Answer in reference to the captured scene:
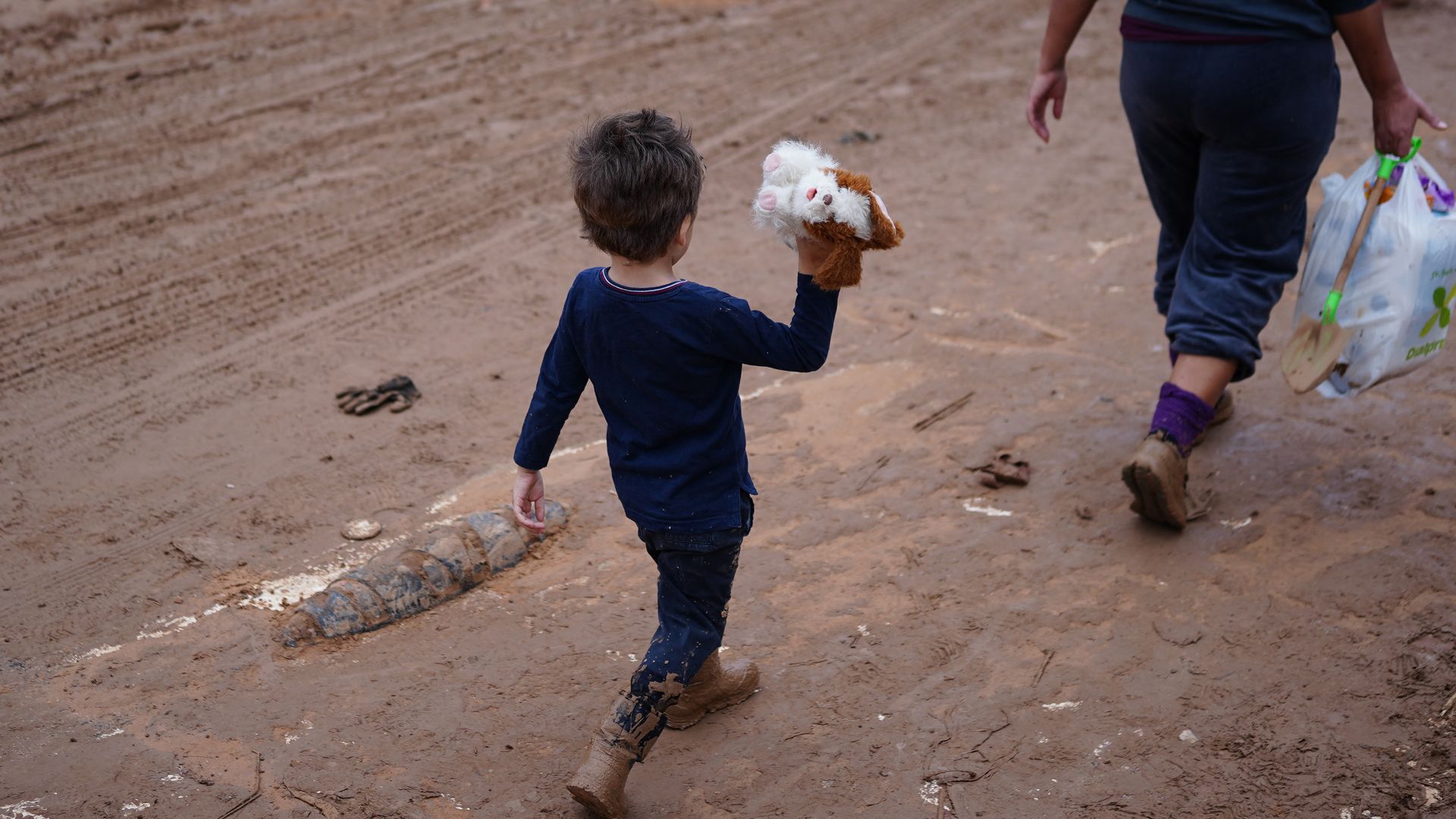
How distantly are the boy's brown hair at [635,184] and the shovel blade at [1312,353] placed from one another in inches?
83.9

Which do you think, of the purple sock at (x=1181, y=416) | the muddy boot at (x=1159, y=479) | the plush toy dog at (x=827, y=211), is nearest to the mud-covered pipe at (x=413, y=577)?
the plush toy dog at (x=827, y=211)

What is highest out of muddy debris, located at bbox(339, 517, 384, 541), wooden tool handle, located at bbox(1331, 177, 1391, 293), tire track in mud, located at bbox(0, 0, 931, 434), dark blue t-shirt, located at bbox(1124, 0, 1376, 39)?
dark blue t-shirt, located at bbox(1124, 0, 1376, 39)

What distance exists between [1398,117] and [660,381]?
2330 millimetres

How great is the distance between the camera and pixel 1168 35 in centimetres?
326

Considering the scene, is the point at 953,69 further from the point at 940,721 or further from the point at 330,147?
the point at 940,721

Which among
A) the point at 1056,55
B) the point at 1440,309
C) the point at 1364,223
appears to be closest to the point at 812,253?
the point at 1056,55

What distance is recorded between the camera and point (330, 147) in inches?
252

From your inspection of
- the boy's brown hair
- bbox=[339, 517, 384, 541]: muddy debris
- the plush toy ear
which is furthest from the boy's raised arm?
bbox=[339, 517, 384, 541]: muddy debris

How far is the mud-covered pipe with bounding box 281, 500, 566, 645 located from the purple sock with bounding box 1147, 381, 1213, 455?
1874 millimetres

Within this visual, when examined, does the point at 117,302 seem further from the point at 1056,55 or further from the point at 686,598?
the point at 1056,55

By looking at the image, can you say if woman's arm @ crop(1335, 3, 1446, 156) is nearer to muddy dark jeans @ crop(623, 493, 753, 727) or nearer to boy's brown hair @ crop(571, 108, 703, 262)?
boy's brown hair @ crop(571, 108, 703, 262)

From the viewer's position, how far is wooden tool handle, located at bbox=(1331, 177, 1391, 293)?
3297mm

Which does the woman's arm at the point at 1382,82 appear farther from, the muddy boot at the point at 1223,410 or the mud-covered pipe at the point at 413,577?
the mud-covered pipe at the point at 413,577

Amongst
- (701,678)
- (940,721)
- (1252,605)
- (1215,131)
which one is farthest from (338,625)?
(1215,131)
